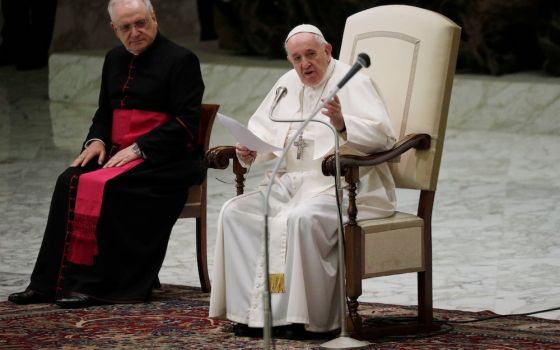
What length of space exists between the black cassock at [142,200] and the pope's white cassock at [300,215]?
0.56 meters

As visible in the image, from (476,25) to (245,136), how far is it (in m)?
6.65

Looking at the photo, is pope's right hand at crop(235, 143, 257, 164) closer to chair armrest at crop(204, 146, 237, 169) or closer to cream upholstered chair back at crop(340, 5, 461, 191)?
chair armrest at crop(204, 146, 237, 169)

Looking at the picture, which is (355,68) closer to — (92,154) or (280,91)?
(280,91)

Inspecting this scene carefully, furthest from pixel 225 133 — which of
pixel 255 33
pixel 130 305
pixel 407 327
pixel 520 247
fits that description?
pixel 407 327

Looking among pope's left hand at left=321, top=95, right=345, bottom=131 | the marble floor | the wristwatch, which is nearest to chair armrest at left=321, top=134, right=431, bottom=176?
pope's left hand at left=321, top=95, right=345, bottom=131

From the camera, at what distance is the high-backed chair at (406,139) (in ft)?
18.8

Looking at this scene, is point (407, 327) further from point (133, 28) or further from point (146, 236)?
point (133, 28)

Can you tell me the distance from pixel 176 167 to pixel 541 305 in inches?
73.2

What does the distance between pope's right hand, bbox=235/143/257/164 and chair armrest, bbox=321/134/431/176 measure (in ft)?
1.93

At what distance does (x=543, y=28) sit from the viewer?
474 inches

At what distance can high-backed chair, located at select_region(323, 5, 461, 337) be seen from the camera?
5742 millimetres

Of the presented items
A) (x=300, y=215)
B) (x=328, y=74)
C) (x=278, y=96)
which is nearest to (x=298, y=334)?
(x=300, y=215)

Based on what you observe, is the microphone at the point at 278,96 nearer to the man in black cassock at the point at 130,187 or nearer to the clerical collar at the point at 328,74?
the clerical collar at the point at 328,74

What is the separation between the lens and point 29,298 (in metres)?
6.64
